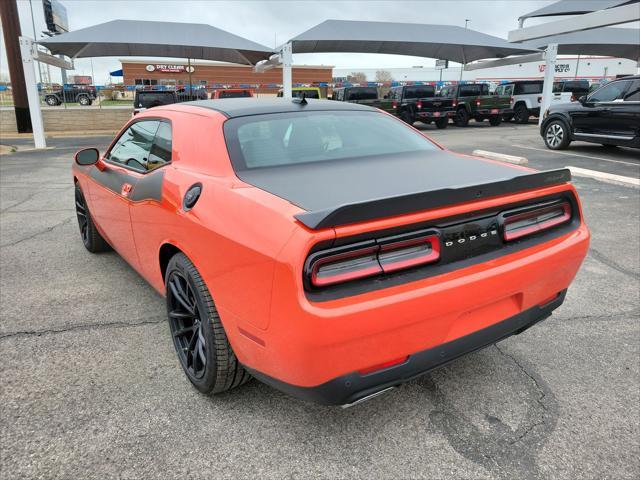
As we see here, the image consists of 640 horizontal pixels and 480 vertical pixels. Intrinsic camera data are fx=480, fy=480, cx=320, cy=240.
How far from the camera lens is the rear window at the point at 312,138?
2574 mm

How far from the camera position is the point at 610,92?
10.5 metres

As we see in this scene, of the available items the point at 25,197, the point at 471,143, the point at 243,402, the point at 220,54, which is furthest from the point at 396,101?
the point at 243,402

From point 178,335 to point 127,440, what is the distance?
614 millimetres

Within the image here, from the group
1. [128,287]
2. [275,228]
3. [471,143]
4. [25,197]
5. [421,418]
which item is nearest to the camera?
[275,228]

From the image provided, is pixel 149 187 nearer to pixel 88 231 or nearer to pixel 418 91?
pixel 88 231

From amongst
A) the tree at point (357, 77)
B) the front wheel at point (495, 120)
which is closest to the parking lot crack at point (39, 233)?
the front wheel at point (495, 120)

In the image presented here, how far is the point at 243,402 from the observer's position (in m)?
2.43

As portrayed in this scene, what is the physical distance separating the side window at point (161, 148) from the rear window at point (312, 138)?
47cm

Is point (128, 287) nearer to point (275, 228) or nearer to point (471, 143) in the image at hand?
point (275, 228)

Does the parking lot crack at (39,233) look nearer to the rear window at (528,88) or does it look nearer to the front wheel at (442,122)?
the front wheel at (442,122)

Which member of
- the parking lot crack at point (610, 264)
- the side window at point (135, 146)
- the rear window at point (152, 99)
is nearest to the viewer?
the side window at point (135, 146)

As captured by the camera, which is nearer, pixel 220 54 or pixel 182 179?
pixel 182 179

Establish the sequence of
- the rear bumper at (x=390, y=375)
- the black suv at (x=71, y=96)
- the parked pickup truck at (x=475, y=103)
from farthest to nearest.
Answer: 1. the black suv at (x=71, y=96)
2. the parked pickup truck at (x=475, y=103)
3. the rear bumper at (x=390, y=375)

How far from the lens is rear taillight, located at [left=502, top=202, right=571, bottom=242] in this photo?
7.15 feet
